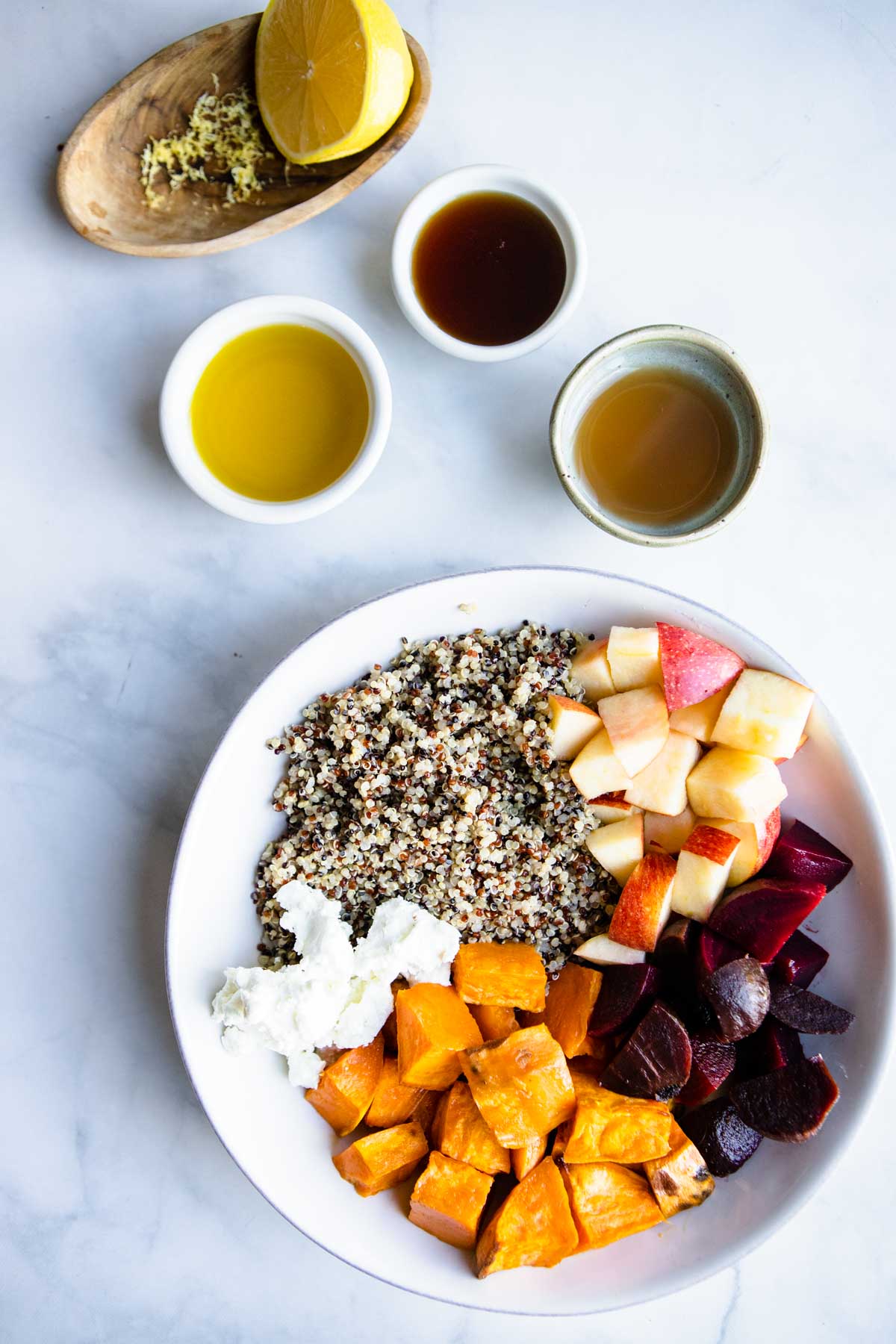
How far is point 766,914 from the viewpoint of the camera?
1360mm

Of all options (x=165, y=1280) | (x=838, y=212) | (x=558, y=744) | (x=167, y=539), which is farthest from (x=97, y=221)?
(x=165, y=1280)

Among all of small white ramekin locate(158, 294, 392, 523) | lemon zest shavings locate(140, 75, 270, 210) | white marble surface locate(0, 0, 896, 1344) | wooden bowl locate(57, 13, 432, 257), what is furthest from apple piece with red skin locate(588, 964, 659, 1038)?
lemon zest shavings locate(140, 75, 270, 210)

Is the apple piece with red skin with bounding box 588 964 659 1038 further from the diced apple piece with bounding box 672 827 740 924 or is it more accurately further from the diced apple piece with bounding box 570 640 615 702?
the diced apple piece with bounding box 570 640 615 702

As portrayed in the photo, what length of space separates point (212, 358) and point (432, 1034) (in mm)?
1083

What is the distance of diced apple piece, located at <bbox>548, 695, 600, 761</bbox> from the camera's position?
138 centimetres

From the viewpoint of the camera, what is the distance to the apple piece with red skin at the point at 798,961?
1.39m

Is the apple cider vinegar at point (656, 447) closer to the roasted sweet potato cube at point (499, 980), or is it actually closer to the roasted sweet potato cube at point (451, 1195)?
the roasted sweet potato cube at point (499, 980)

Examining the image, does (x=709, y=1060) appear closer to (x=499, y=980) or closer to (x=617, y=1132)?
(x=617, y=1132)

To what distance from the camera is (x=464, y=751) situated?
1.41 m

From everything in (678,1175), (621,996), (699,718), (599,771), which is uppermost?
(699,718)

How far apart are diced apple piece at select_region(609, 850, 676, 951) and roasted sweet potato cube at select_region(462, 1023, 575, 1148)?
192 mm

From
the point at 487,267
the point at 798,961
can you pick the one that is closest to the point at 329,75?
the point at 487,267

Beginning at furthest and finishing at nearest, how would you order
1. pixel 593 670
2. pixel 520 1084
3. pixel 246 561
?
1. pixel 246 561
2. pixel 593 670
3. pixel 520 1084

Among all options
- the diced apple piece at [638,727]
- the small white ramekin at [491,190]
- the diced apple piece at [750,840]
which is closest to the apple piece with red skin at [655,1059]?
the diced apple piece at [750,840]
